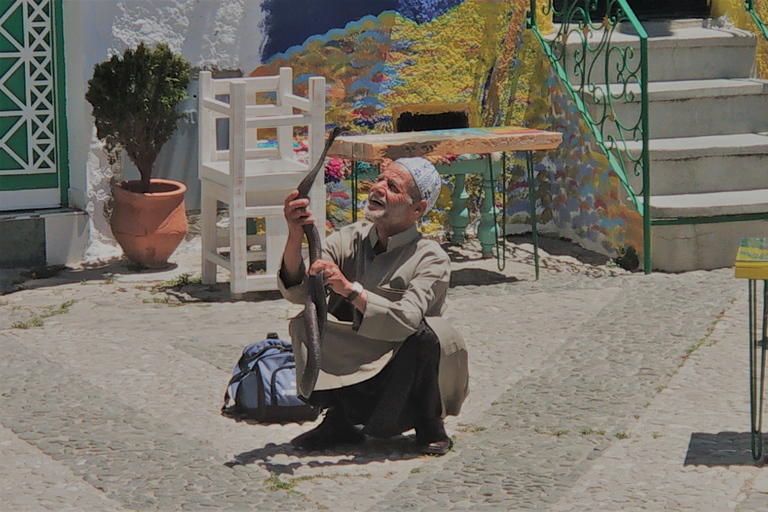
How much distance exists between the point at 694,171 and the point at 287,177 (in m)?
2.89

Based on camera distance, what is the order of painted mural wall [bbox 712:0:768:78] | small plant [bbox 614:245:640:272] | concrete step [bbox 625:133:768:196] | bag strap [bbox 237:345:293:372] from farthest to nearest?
painted mural wall [bbox 712:0:768:78], concrete step [bbox 625:133:768:196], small plant [bbox 614:245:640:272], bag strap [bbox 237:345:293:372]

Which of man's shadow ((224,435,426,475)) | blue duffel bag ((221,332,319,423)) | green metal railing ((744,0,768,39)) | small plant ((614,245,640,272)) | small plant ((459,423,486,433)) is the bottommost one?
man's shadow ((224,435,426,475))

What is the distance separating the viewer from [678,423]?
5426 mm

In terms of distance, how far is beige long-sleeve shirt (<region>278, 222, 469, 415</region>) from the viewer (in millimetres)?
4746

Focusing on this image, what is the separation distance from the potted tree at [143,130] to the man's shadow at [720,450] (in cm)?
410

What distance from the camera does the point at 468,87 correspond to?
30.4 feet

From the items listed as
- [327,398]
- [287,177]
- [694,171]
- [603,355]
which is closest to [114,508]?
[327,398]

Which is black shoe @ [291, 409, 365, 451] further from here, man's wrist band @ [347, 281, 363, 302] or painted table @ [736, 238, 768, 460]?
painted table @ [736, 238, 768, 460]

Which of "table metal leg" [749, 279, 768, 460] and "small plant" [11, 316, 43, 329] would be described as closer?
"table metal leg" [749, 279, 768, 460]

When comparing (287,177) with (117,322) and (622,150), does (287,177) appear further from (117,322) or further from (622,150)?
(622,150)

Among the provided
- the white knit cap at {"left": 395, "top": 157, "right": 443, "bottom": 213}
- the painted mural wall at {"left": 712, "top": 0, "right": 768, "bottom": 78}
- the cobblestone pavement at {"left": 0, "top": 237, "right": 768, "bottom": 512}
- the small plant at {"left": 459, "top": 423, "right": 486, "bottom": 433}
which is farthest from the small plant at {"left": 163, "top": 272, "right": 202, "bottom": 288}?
the painted mural wall at {"left": 712, "top": 0, "right": 768, "bottom": 78}

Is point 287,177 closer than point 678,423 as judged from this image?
No

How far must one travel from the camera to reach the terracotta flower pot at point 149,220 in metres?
8.13

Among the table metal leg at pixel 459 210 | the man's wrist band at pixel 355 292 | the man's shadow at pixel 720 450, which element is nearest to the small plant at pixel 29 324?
the man's wrist band at pixel 355 292
